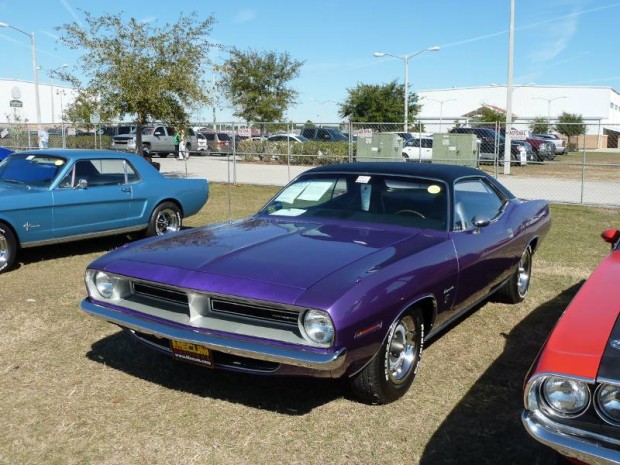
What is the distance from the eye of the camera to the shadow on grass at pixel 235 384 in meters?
3.73

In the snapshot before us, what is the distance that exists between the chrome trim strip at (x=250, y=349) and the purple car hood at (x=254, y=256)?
0.86ft

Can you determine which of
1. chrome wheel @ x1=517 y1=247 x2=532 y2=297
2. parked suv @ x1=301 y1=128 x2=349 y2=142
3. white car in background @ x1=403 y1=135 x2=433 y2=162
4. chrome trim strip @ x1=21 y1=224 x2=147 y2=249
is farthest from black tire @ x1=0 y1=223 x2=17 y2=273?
parked suv @ x1=301 y1=128 x2=349 y2=142

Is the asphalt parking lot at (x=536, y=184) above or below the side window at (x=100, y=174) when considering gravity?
below

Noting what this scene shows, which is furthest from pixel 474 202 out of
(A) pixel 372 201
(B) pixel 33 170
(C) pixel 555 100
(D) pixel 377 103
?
(C) pixel 555 100

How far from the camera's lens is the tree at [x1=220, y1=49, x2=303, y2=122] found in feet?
124

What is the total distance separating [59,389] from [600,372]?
10.5 feet

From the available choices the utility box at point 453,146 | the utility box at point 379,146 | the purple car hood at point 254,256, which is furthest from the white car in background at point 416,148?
the purple car hood at point 254,256

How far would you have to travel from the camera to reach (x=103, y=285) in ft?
12.9

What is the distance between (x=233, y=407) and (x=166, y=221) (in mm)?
5687

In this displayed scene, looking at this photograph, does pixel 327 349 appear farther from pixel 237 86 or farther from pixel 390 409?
pixel 237 86

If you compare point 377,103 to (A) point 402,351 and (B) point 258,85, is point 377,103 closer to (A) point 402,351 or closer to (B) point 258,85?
(B) point 258,85

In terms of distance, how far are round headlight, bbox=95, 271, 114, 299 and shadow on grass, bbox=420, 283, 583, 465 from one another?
2.21m

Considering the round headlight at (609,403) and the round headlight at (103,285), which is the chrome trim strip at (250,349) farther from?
the round headlight at (609,403)

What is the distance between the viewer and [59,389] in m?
3.89
